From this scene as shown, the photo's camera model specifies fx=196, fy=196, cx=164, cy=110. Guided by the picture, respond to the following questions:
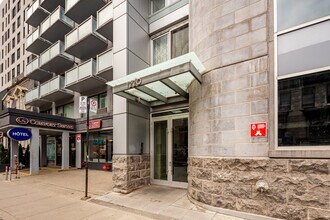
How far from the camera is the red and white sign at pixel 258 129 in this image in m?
4.91

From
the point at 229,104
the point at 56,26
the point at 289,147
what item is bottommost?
the point at 289,147

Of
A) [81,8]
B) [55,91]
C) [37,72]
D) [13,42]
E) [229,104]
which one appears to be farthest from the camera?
[13,42]

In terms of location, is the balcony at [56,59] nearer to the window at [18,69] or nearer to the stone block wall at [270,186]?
the window at [18,69]

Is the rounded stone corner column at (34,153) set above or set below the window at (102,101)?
below

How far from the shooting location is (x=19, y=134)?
11.9 m

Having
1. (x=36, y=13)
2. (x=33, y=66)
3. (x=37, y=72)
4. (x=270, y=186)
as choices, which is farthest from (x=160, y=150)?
(x=36, y=13)

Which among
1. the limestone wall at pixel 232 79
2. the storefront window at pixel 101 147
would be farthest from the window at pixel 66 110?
the limestone wall at pixel 232 79

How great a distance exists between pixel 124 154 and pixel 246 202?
466 centimetres

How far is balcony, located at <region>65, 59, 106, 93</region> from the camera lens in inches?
500

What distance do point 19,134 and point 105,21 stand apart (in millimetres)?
8585

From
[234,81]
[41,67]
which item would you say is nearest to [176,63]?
[234,81]

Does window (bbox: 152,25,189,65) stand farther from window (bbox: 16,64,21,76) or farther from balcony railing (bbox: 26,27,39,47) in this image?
window (bbox: 16,64,21,76)

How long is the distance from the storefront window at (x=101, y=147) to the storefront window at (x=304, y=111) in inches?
433

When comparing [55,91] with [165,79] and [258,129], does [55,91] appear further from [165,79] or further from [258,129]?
[258,129]
